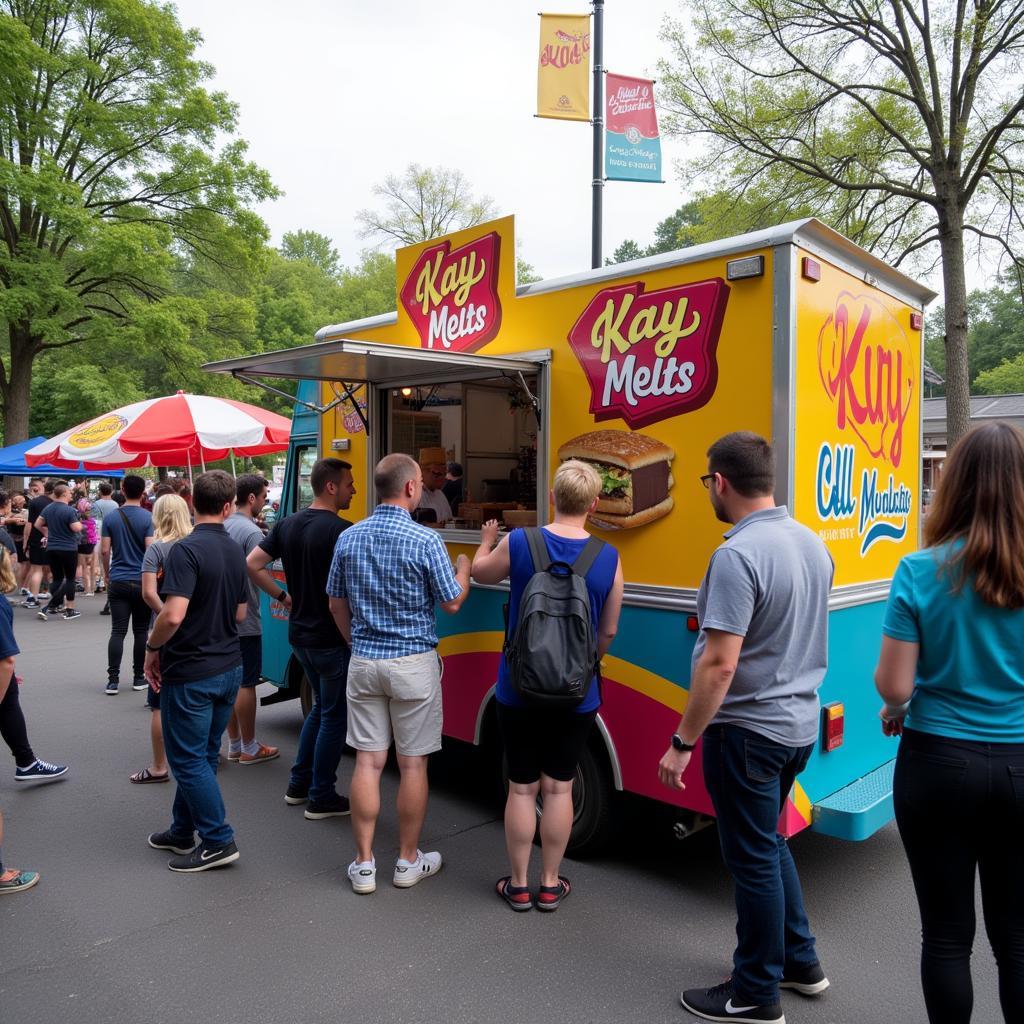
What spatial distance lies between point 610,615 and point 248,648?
10.2 feet

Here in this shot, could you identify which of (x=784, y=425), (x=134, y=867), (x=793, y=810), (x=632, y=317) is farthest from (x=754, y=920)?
(x=134, y=867)

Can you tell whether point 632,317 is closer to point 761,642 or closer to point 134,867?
point 761,642

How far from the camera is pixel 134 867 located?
4207 mm

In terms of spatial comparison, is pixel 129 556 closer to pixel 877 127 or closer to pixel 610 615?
pixel 610 615

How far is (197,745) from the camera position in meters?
4.10

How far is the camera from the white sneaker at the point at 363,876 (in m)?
3.91

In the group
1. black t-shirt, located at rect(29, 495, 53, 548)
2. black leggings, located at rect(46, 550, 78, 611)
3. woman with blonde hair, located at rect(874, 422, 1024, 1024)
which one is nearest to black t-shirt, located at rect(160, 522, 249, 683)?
woman with blonde hair, located at rect(874, 422, 1024, 1024)

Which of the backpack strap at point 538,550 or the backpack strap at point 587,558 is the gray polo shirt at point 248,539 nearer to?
the backpack strap at point 538,550

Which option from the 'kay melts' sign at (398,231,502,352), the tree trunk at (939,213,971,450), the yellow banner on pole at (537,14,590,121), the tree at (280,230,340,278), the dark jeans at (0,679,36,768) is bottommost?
the dark jeans at (0,679,36,768)

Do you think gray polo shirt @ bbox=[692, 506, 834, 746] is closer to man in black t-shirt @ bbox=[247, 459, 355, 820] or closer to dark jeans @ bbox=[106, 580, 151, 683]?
man in black t-shirt @ bbox=[247, 459, 355, 820]

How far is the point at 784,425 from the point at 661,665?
1174 mm

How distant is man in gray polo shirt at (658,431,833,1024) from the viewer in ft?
9.10

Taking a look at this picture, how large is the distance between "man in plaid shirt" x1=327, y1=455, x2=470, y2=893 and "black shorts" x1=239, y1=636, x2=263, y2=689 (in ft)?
6.41

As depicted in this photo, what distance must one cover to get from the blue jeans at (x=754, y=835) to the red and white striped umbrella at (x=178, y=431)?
6.78 meters
